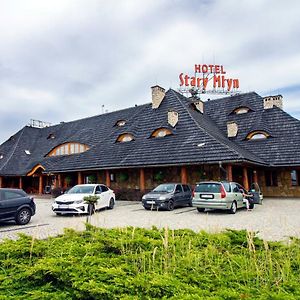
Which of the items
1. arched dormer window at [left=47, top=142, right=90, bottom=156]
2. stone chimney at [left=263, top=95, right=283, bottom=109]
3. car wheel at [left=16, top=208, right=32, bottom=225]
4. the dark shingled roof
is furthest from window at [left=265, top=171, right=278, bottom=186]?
car wheel at [left=16, top=208, right=32, bottom=225]

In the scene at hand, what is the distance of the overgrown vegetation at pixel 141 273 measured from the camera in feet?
10.5

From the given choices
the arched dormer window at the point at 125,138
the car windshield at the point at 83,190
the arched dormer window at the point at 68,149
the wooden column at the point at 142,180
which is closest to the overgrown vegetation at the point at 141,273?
the car windshield at the point at 83,190

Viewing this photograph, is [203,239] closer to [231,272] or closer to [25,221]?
[231,272]

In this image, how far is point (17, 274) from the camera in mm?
3998

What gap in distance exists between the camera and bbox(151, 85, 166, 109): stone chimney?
92.2 feet

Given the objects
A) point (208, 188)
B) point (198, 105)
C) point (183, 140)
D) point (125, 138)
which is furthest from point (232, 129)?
point (208, 188)

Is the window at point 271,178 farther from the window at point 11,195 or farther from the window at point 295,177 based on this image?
the window at point 11,195

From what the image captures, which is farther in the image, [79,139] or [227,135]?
[79,139]

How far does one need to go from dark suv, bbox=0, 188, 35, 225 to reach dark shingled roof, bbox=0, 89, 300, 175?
10.3 meters

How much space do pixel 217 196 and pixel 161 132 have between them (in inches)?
431

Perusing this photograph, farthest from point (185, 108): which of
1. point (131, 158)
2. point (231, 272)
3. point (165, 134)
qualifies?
point (231, 272)

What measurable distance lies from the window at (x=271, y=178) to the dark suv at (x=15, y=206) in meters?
19.3

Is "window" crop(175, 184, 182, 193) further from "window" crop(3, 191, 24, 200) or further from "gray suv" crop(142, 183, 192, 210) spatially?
"window" crop(3, 191, 24, 200)

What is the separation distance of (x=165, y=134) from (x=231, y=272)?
20.7 meters
